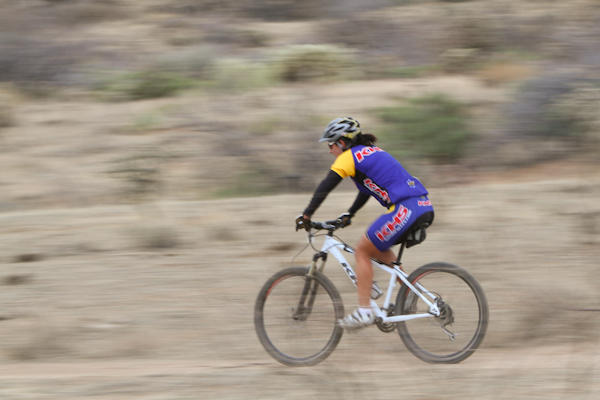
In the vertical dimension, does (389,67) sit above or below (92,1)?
below

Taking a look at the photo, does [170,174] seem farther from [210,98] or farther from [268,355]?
[268,355]

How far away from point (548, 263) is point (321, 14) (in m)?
14.7

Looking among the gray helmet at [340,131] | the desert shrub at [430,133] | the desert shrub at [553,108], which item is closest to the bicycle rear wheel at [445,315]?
the gray helmet at [340,131]

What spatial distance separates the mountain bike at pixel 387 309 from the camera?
19.2 feet

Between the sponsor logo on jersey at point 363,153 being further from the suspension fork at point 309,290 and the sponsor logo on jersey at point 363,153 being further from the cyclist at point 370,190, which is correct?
the suspension fork at point 309,290

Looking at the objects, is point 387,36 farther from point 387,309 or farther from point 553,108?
point 387,309

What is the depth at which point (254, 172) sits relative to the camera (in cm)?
1158

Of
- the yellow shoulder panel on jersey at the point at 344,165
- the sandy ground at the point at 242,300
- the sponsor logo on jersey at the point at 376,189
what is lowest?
the sandy ground at the point at 242,300

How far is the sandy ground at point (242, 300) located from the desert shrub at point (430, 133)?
2.11m

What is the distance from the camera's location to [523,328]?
268 inches

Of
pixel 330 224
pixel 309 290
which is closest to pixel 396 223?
pixel 330 224

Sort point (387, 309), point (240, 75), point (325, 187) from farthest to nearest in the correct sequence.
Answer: point (240, 75), point (387, 309), point (325, 187)

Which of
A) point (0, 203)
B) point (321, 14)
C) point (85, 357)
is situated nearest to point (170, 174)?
point (0, 203)

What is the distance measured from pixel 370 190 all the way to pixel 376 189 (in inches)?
2.3
